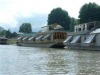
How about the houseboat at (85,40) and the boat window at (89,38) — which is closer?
the houseboat at (85,40)

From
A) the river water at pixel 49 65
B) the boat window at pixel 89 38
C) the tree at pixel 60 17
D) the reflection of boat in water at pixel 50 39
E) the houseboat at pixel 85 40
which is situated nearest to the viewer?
the river water at pixel 49 65

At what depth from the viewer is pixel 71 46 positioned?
70250 mm

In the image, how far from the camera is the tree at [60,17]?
404ft

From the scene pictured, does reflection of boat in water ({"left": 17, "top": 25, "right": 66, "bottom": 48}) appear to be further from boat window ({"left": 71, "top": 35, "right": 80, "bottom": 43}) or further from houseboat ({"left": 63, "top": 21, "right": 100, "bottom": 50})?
boat window ({"left": 71, "top": 35, "right": 80, "bottom": 43})

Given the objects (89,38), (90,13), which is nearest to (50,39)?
(90,13)

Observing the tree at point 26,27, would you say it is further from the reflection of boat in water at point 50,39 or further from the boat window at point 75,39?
the boat window at point 75,39

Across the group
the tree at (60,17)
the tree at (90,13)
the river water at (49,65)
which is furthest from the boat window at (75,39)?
the tree at (60,17)

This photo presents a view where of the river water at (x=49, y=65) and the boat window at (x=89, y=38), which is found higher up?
the boat window at (x=89, y=38)

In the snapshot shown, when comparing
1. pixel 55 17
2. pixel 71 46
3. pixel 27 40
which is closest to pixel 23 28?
pixel 55 17

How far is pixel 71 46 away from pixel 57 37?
54.1 ft

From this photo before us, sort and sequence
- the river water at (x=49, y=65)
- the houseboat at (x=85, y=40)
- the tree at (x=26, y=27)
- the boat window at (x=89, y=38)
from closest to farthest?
the river water at (x=49, y=65)
the houseboat at (x=85, y=40)
the boat window at (x=89, y=38)
the tree at (x=26, y=27)

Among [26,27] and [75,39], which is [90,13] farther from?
[26,27]

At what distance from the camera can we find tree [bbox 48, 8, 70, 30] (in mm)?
123000

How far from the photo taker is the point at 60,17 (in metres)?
123
